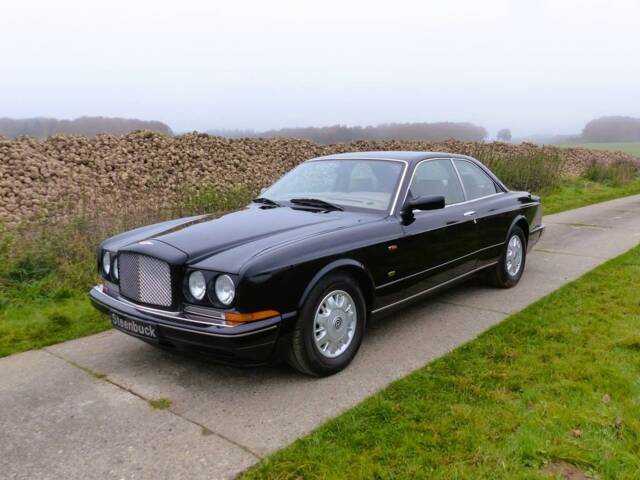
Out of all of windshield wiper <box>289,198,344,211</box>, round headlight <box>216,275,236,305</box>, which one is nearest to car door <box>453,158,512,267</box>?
windshield wiper <box>289,198,344,211</box>

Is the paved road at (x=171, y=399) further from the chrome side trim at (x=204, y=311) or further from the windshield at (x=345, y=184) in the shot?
the windshield at (x=345, y=184)

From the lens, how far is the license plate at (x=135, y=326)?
3531 mm

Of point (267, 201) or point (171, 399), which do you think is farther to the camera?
point (267, 201)

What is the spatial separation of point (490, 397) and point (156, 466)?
2003 millimetres

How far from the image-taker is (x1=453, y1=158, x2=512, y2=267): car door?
547cm

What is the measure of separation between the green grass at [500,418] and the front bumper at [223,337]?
61cm

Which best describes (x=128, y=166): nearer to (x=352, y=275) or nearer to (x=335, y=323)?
(x=352, y=275)

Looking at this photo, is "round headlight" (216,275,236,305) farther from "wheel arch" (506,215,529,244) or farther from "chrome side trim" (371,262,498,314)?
"wheel arch" (506,215,529,244)

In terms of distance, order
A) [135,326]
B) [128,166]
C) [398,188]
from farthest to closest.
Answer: [128,166] → [398,188] → [135,326]

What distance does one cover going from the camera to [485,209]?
5.58m

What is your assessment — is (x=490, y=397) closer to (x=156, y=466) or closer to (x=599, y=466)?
(x=599, y=466)

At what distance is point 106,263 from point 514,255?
14.3 ft

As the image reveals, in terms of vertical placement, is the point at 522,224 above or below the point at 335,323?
above

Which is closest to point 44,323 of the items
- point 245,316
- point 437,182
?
point 245,316
